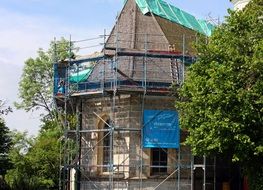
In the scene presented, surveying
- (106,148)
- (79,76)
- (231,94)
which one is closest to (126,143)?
(106,148)

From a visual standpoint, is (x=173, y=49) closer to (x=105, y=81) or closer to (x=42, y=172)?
(x=105, y=81)

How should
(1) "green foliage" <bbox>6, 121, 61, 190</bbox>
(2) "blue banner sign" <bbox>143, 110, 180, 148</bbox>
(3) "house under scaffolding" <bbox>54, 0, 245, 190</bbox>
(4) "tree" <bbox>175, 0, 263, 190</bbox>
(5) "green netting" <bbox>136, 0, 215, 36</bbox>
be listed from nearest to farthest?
1. (4) "tree" <bbox>175, 0, 263, 190</bbox>
2. (2) "blue banner sign" <bbox>143, 110, 180, 148</bbox>
3. (3) "house under scaffolding" <bbox>54, 0, 245, 190</bbox>
4. (5) "green netting" <bbox>136, 0, 215, 36</bbox>
5. (1) "green foliage" <bbox>6, 121, 61, 190</bbox>

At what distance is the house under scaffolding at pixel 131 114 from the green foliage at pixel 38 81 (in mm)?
19770

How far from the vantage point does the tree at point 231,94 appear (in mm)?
24250

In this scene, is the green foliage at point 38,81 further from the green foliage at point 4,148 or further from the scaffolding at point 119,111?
the scaffolding at point 119,111

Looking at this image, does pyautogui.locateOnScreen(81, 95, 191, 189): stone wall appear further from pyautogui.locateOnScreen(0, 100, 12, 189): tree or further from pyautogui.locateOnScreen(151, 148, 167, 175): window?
pyautogui.locateOnScreen(0, 100, 12, 189): tree

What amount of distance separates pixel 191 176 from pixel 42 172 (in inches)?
621

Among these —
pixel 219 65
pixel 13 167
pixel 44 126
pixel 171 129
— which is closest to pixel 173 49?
pixel 171 129

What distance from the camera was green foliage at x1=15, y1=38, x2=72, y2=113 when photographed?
2100 inches

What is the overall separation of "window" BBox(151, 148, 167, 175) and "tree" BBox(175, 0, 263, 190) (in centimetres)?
414

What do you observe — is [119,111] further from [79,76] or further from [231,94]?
[231,94]

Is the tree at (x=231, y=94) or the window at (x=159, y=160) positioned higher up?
the tree at (x=231, y=94)

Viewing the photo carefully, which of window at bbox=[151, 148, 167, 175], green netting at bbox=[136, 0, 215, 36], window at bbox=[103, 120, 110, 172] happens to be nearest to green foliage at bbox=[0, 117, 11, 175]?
window at bbox=[103, 120, 110, 172]

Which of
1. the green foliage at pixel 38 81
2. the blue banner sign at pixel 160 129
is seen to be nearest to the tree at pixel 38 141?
the green foliage at pixel 38 81
